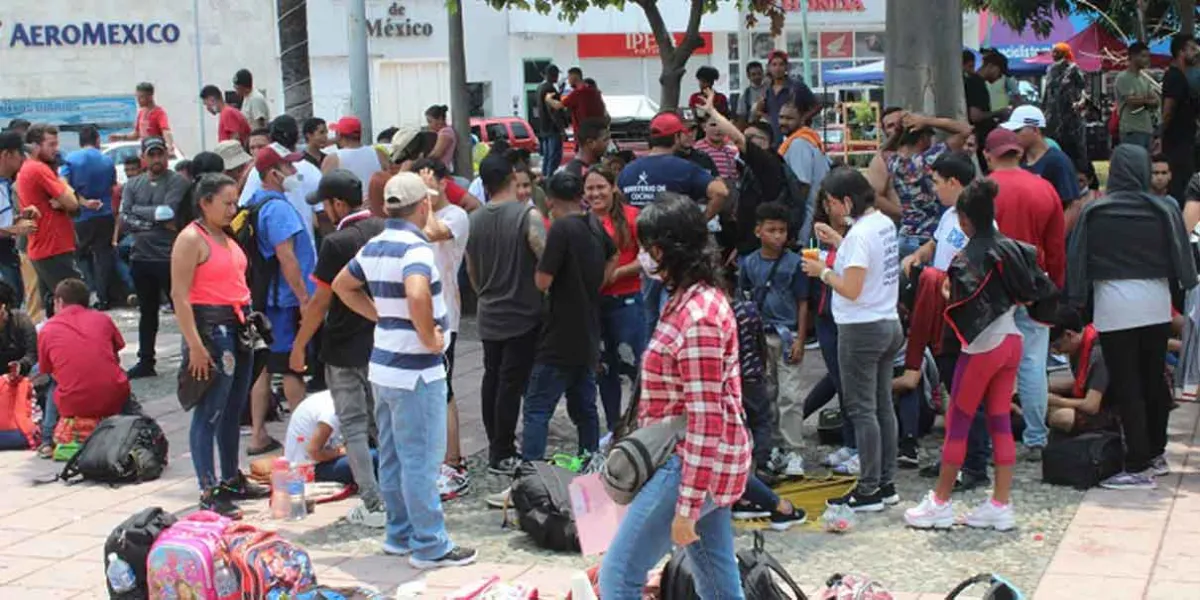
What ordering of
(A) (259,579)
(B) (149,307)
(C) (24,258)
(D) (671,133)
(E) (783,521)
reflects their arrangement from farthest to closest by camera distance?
(C) (24,258) → (B) (149,307) → (D) (671,133) → (E) (783,521) → (A) (259,579)

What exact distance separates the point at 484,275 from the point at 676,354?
3.87 meters

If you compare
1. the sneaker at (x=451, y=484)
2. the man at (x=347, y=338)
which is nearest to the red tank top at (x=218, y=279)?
the man at (x=347, y=338)

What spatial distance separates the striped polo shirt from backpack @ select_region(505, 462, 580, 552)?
0.95 meters

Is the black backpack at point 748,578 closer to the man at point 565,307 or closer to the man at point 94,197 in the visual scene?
the man at point 565,307

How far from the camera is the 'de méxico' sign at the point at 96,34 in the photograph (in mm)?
36219

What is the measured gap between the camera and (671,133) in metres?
9.89

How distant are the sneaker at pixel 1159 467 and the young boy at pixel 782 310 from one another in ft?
6.29

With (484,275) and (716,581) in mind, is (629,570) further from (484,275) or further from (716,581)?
(484,275)

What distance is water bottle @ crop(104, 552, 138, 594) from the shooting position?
623 cm

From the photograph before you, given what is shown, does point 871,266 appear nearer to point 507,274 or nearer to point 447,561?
point 507,274

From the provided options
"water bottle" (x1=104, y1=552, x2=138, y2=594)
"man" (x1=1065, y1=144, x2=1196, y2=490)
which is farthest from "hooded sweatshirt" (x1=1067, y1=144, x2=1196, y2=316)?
"water bottle" (x1=104, y1=552, x2=138, y2=594)

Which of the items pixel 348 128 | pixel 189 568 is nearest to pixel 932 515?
pixel 189 568

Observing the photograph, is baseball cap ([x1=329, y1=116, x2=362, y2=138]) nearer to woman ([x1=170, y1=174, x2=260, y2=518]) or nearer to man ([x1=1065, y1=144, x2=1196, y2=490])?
woman ([x1=170, y1=174, x2=260, y2=518])

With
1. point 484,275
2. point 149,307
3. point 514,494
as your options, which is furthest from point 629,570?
point 149,307
